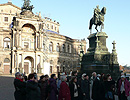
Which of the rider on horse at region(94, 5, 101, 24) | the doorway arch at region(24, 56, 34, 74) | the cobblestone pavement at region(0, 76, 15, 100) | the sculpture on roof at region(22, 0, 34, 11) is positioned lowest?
the cobblestone pavement at region(0, 76, 15, 100)

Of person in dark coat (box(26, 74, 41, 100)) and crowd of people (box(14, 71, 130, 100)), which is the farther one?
crowd of people (box(14, 71, 130, 100))

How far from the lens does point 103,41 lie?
22.1 meters

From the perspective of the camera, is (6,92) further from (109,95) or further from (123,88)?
(109,95)

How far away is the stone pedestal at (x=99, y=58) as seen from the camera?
20.7 metres

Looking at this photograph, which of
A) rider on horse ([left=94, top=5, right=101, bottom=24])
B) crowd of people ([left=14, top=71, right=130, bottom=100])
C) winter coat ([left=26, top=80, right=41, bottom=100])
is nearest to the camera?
winter coat ([left=26, top=80, right=41, bottom=100])

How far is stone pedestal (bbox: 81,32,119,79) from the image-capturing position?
20734mm

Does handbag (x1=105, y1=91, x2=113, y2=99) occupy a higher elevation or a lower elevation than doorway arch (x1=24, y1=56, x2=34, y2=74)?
lower

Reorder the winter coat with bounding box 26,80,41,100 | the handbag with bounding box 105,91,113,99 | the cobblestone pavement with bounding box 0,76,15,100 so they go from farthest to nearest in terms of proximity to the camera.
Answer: the cobblestone pavement with bounding box 0,76,15,100
the handbag with bounding box 105,91,113,99
the winter coat with bounding box 26,80,41,100

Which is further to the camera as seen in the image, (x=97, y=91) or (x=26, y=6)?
(x=26, y=6)

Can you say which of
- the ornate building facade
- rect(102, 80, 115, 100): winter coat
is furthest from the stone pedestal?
the ornate building facade

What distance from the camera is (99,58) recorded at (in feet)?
69.6

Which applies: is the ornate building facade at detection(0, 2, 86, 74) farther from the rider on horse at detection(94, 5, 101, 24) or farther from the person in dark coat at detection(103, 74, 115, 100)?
the person in dark coat at detection(103, 74, 115, 100)

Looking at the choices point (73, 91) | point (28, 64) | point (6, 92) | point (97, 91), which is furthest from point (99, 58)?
point (28, 64)

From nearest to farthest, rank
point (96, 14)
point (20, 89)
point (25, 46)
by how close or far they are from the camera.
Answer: point (20, 89), point (96, 14), point (25, 46)
